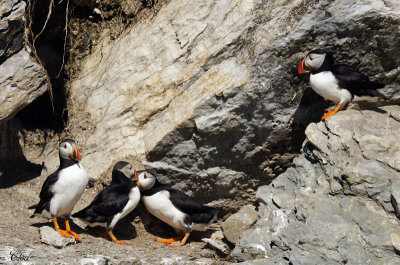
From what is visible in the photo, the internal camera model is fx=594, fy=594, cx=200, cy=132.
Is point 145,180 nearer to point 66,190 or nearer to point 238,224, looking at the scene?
point 66,190

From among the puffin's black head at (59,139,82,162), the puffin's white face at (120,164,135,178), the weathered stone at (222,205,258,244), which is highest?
the puffin's black head at (59,139,82,162)

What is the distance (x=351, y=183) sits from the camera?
5859mm

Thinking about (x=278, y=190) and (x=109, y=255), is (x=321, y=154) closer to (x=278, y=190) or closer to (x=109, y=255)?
(x=278, y=190)

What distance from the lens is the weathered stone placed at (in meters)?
6.60

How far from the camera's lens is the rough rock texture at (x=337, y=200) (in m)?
5.49

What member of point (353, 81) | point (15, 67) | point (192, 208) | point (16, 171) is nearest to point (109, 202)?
point (192, 208)

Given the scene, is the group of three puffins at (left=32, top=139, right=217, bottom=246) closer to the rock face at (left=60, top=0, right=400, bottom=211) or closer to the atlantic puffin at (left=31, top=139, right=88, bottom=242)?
the atlantic puffin at (left=31, top=139, right=88, bottom=242)

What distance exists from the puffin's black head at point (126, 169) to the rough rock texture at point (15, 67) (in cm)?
142

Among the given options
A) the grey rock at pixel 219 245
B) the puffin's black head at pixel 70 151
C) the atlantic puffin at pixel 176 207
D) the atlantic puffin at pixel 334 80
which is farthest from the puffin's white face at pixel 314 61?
the puffin's black head at pixel 70 151

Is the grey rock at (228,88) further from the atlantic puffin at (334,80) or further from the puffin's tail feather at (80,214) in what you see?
the puffin's tail feather at (80,214)

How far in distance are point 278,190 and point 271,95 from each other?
1.10 m

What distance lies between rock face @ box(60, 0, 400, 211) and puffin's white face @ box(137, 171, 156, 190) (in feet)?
0.55

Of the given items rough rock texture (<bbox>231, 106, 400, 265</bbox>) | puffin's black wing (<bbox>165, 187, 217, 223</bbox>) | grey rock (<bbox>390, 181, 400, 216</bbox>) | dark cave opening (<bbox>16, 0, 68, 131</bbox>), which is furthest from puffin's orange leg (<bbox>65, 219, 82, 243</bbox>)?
grey rock (<bbox>390, 181, 400, 216</bbox>)

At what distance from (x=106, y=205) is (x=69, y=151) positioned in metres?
0.77
